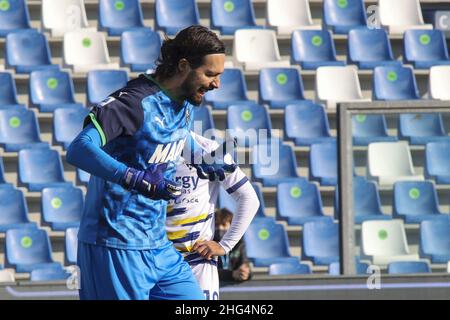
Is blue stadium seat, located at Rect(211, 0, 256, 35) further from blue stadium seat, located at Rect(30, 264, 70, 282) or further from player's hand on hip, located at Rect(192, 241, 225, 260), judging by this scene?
player's hand on hip, located at Rect(192, 241, 225, 260)

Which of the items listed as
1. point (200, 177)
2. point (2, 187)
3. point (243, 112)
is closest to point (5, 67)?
point (2, 187)

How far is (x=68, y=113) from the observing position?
10.8m

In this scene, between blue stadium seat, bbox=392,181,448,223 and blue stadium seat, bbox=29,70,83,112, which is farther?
blue stadium seat, bbox=29,70,83,112

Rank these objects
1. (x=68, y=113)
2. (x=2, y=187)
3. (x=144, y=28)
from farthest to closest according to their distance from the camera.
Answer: (x=144, y=28)
(x=68, y=113)
(x=2, y=187)

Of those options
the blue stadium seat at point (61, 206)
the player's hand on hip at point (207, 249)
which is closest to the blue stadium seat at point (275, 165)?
the blue stadium seat at point (61, 206)

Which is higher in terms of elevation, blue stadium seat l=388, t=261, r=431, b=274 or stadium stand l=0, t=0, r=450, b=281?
stadium stand l=0, t=0, r=450, b=281

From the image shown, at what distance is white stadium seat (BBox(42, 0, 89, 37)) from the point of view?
1170 centimetres

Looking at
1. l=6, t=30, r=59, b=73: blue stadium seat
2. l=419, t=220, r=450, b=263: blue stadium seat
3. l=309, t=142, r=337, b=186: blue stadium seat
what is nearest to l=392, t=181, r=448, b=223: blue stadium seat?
l=419, t=220, r=450, b=263: blue stadium seat

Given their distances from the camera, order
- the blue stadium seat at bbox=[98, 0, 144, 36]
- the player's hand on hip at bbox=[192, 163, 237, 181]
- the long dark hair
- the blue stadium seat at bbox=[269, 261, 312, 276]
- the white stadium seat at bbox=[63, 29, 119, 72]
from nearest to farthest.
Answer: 1. the long dark hair
2. the player's hand on hip at bbox=[192, 163, 237, 181]
3. the blue stadium seat at bbox=[269, 261, 312, 276]
4. the white stadium seat at bbox=[63, 29, 119, 72]
5. the blue stadium seat at bbox=[98, 0, 144, 36]

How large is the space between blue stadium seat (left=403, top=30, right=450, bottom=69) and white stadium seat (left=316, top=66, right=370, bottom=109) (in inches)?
30.8

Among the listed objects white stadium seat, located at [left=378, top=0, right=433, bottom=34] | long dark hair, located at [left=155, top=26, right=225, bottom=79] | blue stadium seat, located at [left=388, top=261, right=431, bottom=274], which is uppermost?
white stadium seat, located at [left=378, top=0, right=433, bottom=34]

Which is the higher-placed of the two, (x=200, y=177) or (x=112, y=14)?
(x=112, y=14)

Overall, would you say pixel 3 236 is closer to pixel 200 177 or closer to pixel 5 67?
pixel 5 67

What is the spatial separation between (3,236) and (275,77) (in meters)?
3.02
